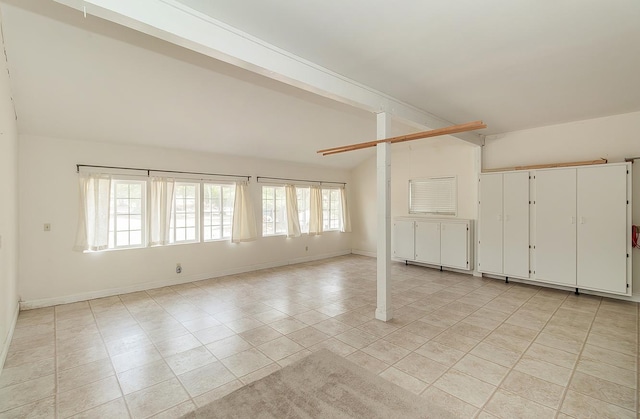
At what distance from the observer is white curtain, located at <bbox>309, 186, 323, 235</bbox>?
7516 mm

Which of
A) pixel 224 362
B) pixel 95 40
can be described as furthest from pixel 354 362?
pixel 95 40

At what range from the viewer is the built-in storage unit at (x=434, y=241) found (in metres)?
6.00

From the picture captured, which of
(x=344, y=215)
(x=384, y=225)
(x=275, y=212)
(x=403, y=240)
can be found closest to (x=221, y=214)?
(x=275, y=212)

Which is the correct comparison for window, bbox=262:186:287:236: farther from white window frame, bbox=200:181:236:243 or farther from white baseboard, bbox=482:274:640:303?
white baseboard, bbox=482:274:640:303

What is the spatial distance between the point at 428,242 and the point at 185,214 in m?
5.07

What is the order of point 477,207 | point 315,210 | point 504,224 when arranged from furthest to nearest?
point 315,210 → point 477,207 → point 504,224

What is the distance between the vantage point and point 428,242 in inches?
255

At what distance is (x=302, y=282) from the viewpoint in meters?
5.52

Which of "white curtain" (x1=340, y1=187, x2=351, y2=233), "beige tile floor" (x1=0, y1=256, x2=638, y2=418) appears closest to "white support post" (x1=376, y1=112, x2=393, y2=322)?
"beige tile floor" (x1=0, y1=256, x2=638, y2=418)

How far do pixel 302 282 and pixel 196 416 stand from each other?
354 centimetres

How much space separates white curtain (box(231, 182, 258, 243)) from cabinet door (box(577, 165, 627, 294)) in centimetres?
577

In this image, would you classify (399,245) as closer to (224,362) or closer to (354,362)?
(354,362)

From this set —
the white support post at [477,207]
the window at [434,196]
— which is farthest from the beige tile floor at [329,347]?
the window at [434,196]

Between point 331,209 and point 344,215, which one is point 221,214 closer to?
point 331,209
